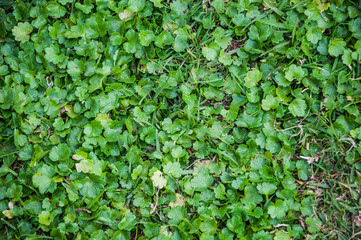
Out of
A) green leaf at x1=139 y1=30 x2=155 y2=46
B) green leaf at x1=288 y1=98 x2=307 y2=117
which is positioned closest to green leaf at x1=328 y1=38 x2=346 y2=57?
green leaf at x1=288 y1=98 x2=307 y2=117

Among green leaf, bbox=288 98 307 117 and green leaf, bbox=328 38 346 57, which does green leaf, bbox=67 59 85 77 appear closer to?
green leaf, bbox=288 98 307 117

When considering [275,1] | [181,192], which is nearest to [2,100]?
[181,192]

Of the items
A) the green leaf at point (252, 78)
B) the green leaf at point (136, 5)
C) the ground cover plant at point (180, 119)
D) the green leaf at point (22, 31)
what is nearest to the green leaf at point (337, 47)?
the ground cover plant at point (180, 119)

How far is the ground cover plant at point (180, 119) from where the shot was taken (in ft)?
8.19

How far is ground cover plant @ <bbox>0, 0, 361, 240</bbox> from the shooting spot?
250 centimetres

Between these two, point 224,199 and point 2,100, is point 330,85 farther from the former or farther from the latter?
point 2,100

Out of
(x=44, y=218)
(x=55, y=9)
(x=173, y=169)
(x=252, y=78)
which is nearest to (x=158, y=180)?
(x=173, y=169)

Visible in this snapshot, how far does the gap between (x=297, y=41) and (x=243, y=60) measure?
471 mm

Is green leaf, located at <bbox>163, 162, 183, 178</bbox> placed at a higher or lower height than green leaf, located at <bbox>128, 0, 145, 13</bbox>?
lower

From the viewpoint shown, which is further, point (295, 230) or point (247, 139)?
point (247, 139)

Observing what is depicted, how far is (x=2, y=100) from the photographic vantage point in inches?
105

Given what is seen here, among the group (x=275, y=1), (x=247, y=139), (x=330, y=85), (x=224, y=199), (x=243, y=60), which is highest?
(x=275, y=1)

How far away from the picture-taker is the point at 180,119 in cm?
265

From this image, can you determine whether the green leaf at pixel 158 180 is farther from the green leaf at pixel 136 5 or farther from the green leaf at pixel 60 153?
the green leaf at pixel 136 5
